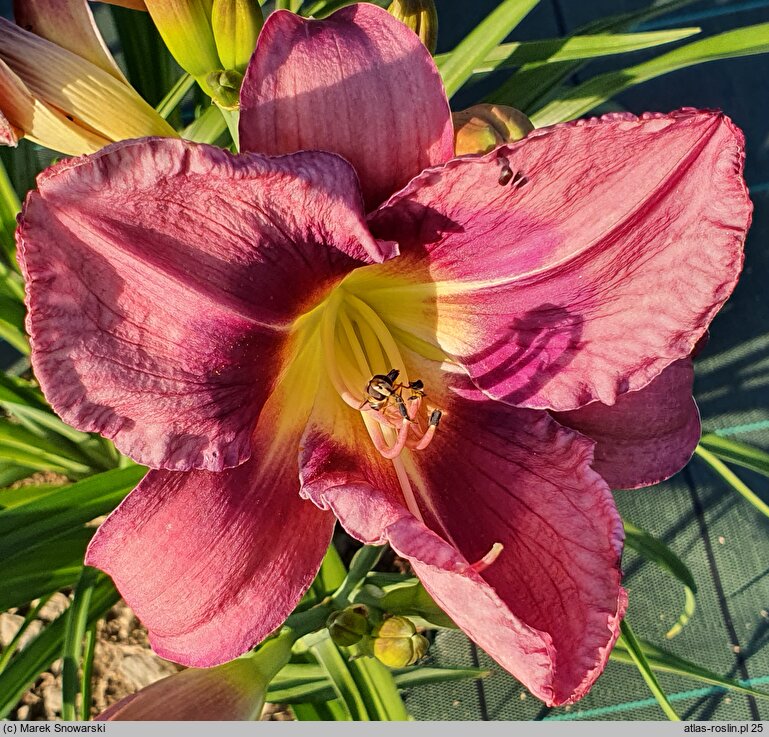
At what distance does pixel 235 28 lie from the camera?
0.53 m

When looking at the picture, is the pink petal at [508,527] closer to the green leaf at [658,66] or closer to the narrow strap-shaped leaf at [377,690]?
the narrow strap-shaped leaf at [377,690]

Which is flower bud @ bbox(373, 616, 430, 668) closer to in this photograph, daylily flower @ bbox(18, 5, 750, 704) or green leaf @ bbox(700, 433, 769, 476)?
daylily flower @ bbox(18, 5, 750, 704)

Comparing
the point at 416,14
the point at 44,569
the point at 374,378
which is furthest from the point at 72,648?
the point at 416,14

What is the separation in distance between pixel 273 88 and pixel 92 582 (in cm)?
56

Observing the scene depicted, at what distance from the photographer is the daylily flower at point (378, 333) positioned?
1.38 ft

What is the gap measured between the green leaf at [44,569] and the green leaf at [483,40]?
61 cm

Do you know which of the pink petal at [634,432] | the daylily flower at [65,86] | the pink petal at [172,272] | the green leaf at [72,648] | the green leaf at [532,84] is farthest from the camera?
the green leaf at [532,84]

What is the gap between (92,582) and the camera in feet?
2.51

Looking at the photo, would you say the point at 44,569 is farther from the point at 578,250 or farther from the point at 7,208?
the point at 578,250

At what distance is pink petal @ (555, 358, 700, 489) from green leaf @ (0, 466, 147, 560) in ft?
1.41

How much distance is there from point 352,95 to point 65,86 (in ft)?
0.73

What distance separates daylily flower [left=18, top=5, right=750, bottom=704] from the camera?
0.42 metres

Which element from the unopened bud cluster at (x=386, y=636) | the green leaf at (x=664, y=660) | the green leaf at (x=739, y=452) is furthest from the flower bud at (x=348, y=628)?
the green leaf at (x=739, y=452)

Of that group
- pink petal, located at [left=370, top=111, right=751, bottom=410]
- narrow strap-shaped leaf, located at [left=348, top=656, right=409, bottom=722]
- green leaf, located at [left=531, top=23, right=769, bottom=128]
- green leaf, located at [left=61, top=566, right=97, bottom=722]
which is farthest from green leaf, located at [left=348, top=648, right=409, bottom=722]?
green leaf, located at [left=531, top=23, right=769, bottom=128]
